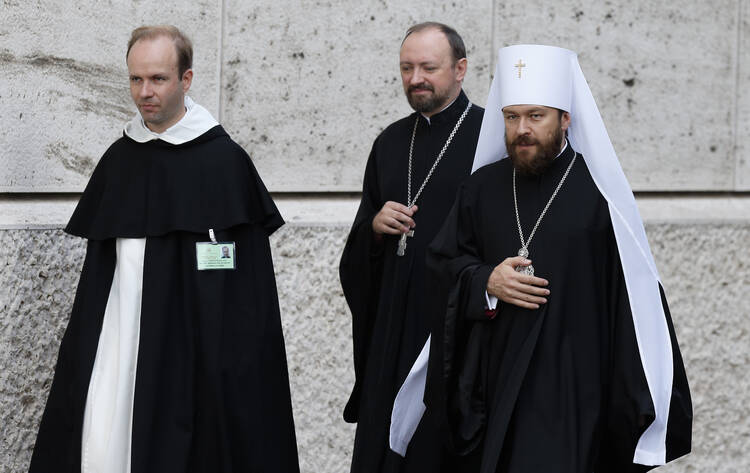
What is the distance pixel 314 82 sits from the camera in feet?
21.1

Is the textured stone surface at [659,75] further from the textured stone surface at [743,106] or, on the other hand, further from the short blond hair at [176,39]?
the short blond hair at [176,39]

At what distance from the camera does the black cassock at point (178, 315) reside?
4.72 meters

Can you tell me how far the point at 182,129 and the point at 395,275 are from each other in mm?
1038

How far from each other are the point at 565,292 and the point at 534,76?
72 cm

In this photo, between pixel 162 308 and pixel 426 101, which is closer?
pixel 162 308

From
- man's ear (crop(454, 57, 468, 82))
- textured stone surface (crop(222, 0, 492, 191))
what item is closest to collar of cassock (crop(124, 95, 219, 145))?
man's ear (crop(454, 57, 468, 82))

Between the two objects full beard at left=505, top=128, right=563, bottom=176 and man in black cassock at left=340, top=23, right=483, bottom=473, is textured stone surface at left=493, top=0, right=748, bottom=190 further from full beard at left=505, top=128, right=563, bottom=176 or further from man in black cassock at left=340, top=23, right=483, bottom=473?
full beard at left=505, top=128, right=563, bottom=176

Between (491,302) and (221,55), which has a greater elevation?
(221,55)

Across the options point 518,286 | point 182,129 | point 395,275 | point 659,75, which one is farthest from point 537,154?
point 659,75

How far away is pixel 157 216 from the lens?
475 centimetres

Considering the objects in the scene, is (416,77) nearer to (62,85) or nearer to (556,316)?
(556,316)

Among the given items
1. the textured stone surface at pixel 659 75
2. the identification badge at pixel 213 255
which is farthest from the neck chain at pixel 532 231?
the textured stone surface at pixel 659 75

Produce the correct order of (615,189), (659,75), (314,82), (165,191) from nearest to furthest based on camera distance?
(615,189)
(165,191)
(314,82)
(659,75)

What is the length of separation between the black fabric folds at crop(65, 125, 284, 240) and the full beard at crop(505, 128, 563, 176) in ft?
3.18
